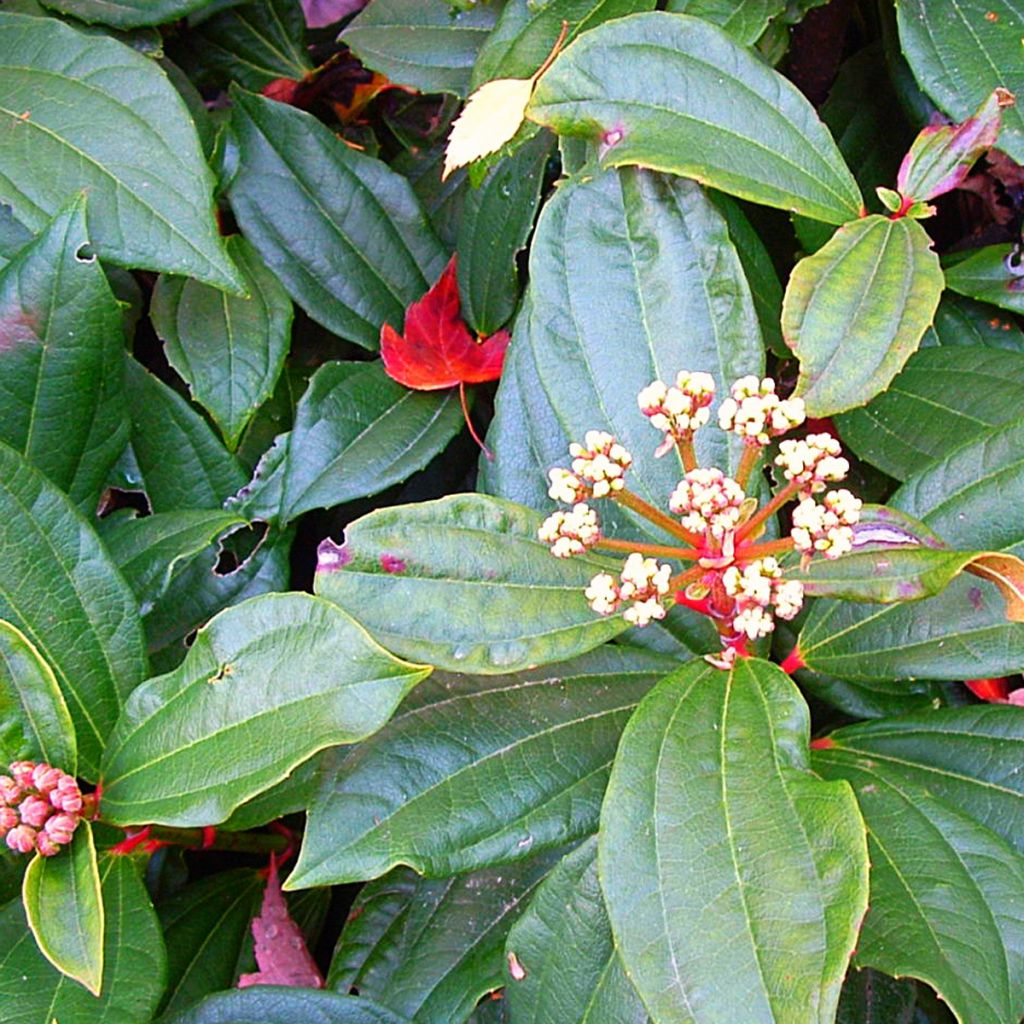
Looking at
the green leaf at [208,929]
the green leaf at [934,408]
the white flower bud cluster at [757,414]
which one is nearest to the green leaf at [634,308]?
the white flower bud cluster at [757,414]

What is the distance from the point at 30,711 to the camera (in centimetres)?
99

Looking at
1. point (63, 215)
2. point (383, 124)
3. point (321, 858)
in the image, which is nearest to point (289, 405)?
point (63, 215)

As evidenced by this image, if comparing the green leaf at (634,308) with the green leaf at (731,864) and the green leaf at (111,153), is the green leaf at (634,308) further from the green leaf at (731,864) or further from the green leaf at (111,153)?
the green leaf at (111,153)

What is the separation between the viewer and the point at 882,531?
0.91m

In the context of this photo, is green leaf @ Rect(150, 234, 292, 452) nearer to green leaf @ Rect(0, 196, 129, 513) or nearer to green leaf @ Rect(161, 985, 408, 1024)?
green leaf @ Rect(0, 196, 129, 513)

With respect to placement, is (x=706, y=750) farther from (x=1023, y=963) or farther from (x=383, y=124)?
(x=383, y=124)

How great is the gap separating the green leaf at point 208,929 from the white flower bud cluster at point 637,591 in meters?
0.64

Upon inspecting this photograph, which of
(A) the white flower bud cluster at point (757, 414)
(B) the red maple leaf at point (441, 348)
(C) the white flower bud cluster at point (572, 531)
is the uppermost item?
(A) the white flower bud cluster at point (757, 414)

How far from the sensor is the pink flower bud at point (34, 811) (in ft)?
3.08

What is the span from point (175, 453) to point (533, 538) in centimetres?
56

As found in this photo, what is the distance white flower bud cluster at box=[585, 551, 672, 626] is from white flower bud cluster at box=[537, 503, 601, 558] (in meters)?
0.03

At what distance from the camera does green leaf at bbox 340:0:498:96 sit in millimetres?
1477

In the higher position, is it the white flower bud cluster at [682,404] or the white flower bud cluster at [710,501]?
the white flower bud cluster at [682,404]

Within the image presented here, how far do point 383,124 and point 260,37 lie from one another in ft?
0.69
